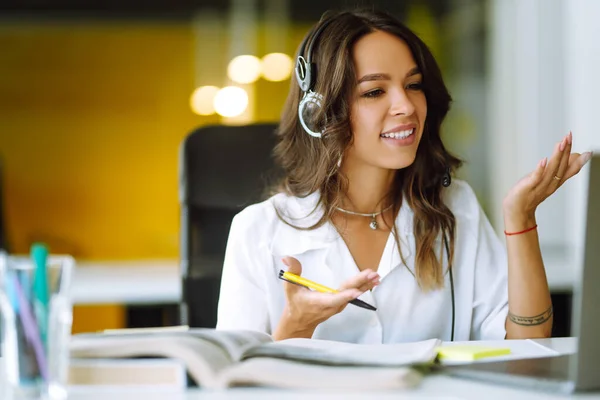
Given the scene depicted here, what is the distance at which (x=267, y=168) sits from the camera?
6.04 feet

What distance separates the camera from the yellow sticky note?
3.68 feet

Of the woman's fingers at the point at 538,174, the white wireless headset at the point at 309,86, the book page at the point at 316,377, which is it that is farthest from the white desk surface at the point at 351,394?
the white wireless headset at the point at 309,86

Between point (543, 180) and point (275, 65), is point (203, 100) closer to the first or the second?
point (275, 65)

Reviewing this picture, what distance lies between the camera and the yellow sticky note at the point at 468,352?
44.1 inches

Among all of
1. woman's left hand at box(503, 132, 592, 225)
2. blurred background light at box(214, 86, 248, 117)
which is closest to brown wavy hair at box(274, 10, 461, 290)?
woman's left hand at box(503, 132, 592, 225)

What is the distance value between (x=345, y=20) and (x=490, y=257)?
0.61m

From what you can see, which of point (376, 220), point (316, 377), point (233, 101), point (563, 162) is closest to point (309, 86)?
point (376, 220)

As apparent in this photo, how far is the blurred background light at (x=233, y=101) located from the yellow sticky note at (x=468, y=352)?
3.36 metres

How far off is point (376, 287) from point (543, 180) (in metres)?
0.43

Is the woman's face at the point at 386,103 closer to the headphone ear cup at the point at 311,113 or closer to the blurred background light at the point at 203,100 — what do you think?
the headphone ear cup at the point at 311,113

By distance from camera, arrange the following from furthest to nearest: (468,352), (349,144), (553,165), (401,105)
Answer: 1. (349,144)
2. (401,105)
3. (553,165)
4. (468,352)

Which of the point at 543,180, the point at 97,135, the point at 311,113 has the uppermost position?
the point at 311,113

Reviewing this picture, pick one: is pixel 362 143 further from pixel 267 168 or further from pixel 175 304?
pixel 175 304

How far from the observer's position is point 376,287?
167 centimetres
